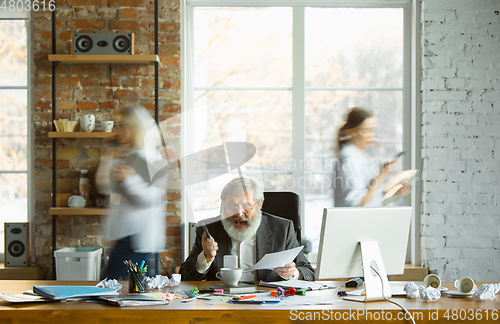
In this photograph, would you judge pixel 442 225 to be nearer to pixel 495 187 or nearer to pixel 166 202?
pixel 495 187

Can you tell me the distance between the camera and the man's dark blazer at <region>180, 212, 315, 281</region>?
74.7 inches

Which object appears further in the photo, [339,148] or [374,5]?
[374,5]

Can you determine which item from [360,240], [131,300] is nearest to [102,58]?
[131,300]

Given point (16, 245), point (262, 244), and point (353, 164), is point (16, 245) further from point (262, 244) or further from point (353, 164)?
point (353, 164)

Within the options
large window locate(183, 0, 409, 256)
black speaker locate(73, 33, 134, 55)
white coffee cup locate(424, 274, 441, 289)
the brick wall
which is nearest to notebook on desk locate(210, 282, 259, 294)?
white coffee cup locate(424, 274, 441, 289)

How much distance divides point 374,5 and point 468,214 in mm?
1671

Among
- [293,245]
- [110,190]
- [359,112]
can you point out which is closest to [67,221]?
[110,190]

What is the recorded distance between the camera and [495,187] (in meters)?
3.08

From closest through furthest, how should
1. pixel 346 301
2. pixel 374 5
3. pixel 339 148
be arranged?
pixel 346 301
pixel 339 148
pixel 374 5

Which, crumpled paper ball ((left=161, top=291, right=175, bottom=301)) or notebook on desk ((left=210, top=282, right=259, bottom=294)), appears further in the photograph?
notebook on desk ((left=210, top=282, right=259, bottom=294))

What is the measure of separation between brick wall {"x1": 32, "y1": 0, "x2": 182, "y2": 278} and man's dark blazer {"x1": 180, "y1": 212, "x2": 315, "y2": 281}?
45.0 inches

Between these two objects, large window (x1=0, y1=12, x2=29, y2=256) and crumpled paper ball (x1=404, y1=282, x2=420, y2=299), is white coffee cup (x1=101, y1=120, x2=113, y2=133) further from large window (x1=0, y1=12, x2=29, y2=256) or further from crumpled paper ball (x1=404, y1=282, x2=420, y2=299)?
crumpled paper ball (x1=404, y1=282, x2=420, y2=299)

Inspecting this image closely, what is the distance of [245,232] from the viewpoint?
2.02 meters

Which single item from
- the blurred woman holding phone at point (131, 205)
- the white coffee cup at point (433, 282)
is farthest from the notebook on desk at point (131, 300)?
the blurred woman holding phone at point (131, 205)
